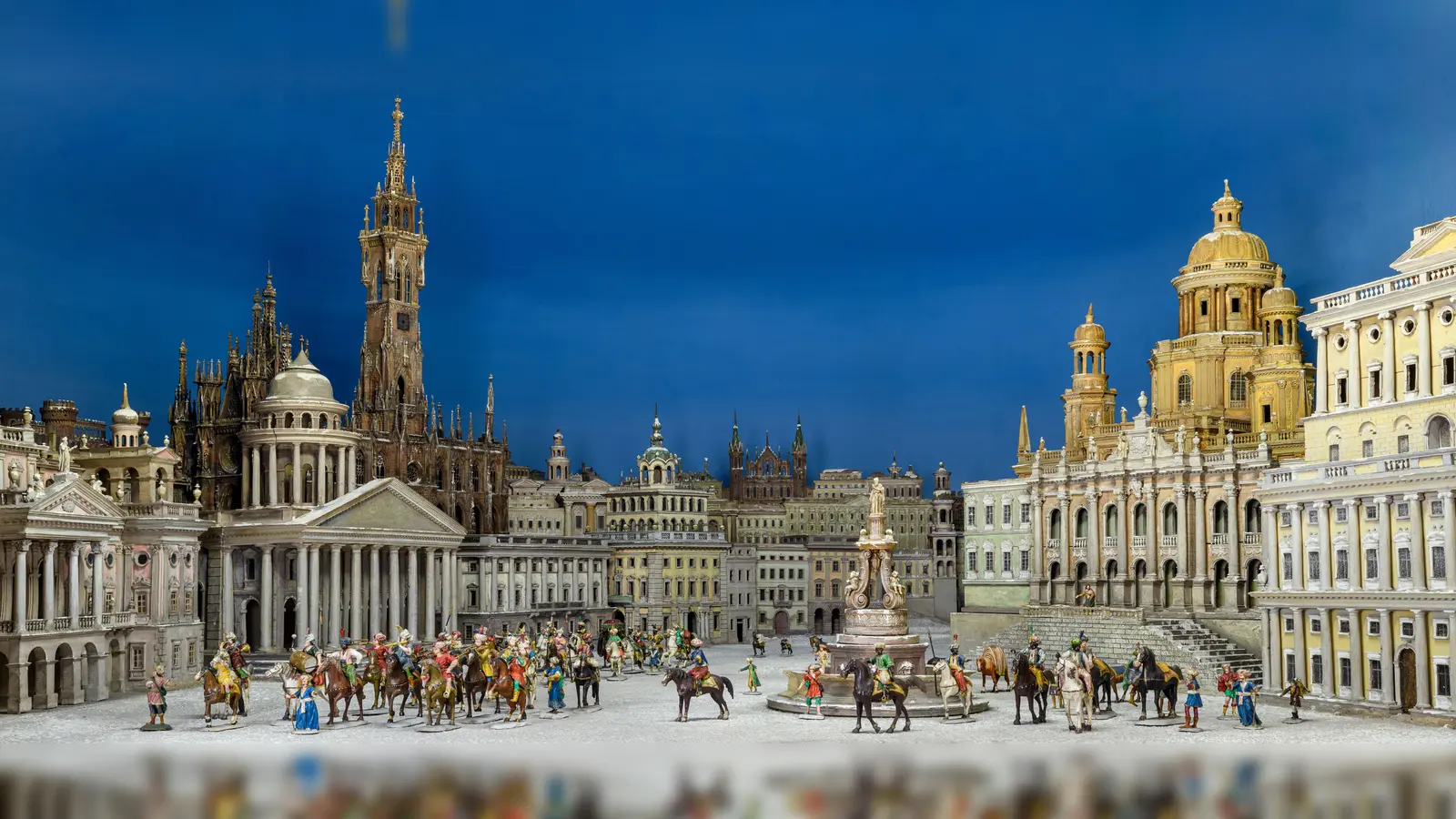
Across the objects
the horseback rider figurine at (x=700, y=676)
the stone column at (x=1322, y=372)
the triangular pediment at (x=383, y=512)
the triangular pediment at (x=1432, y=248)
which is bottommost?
the horseback rider figurine at (x=700, y=676)

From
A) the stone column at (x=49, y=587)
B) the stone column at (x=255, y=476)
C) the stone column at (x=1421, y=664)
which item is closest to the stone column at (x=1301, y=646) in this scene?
the stone column at (x=1421, y=664)

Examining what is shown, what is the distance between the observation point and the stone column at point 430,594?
284 ft

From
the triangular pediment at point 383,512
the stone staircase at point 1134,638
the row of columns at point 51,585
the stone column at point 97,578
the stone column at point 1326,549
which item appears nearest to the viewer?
the stone column at point 1326,549

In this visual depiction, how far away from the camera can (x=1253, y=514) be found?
7406 centimetres

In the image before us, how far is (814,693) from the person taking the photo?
49.4 meters

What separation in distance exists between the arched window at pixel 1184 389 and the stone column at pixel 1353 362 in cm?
2784

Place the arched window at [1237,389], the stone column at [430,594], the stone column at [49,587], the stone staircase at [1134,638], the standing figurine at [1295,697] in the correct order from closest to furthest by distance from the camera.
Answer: the standing figurine at [1295,697] → the stone column at [49,587] → the stone staircase at [1134,638] → the arched window at [1237,389] → the stone column at [430,594]

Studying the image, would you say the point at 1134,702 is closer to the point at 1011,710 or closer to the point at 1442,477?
the point at 1011,710

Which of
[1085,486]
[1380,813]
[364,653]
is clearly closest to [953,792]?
[1380,813]

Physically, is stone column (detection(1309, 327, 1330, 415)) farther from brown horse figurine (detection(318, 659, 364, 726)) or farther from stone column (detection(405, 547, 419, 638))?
stone column (detection(405, 547, 419, 638))

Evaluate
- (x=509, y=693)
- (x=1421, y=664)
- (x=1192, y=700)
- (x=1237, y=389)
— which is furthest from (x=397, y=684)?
(x=1237, y=389)

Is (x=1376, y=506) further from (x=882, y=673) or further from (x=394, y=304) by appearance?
(x=394, y=304)

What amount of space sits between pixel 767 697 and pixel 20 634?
26987 mm

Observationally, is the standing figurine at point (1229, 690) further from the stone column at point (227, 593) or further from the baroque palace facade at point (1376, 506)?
the stone column at point (227, 593)
